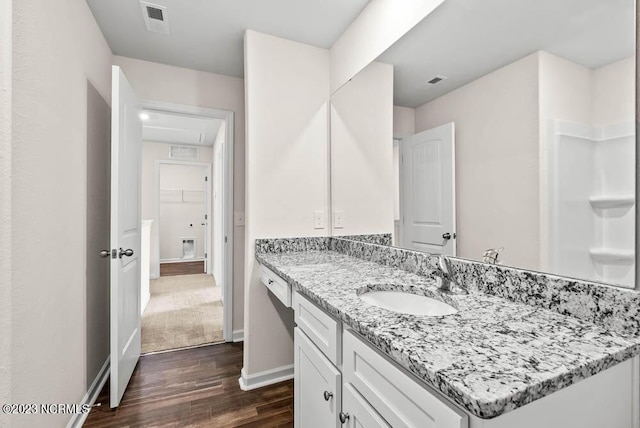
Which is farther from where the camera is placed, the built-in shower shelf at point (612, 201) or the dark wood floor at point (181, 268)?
the dark wood floor at point (181, 268)

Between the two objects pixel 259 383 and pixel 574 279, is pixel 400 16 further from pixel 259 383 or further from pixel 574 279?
pixel 259 383

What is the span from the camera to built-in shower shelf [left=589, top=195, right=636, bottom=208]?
0.72 meters

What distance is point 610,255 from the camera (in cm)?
75

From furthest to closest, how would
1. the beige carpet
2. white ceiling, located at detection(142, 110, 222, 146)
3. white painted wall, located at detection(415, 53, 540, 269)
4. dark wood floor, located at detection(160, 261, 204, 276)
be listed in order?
1. dark wood floor, located at detection(160, 261, 204, 276)
2. white ceiling, located at detection(142, 110, 222, 146)
3. the beige carpet
4. white painted wall, located at detection(415, 53, 540, 269)

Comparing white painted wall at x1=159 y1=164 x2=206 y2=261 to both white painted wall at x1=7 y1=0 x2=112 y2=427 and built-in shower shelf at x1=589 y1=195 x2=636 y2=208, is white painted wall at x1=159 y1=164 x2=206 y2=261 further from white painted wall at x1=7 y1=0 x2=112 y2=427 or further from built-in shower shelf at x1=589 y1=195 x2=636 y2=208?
built-in shower shelf at x1=589 y1=195 x2=636 y2=208

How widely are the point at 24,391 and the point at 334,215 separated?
5.66 feet

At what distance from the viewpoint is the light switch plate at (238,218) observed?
2.64 m

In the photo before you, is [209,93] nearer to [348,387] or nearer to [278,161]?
[278,161]

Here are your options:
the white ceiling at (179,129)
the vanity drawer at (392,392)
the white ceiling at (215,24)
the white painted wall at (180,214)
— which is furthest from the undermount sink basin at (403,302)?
the white painted wall at (180,214)

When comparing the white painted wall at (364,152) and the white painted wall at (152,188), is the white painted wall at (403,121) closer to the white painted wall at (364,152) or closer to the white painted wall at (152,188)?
the white painted wall at (364,152)

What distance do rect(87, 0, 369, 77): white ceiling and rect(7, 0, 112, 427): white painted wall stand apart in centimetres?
26

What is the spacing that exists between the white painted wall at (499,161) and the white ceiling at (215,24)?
1.08 meters

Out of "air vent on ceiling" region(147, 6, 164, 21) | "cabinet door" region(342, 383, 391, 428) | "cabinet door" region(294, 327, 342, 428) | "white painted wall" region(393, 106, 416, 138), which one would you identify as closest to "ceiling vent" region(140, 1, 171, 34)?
"air vent on ceiling" region(147, 6, 164, 21)

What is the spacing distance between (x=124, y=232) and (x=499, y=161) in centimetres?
210
